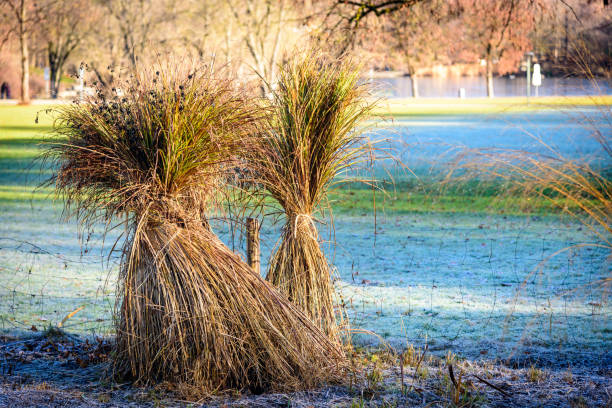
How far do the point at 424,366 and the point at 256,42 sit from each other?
34.5m

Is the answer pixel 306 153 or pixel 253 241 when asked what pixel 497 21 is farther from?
pixel 253 241

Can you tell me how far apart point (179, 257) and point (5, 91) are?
57909mm

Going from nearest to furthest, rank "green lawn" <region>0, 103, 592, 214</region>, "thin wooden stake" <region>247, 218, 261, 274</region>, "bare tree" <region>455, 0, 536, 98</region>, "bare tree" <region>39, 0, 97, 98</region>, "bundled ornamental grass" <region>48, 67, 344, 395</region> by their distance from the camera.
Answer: "bundled ornamental grass" <region>48, 67, 344, 395</region>
"thin wooden stake" <region>247, 218, 261, 274</region>
"bare tree" <region>455, 0, 536, 98</region>
"green lawn" <region>0, 103, 592, 214</region>
"bare tree" <region>39, 0, 97, 98</region>

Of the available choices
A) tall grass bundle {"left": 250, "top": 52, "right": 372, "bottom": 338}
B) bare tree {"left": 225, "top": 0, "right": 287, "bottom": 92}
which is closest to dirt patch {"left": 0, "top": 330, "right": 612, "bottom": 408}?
tall grass bundle {"left": 250, "top": 52, "right": 372, "bottom": 338}

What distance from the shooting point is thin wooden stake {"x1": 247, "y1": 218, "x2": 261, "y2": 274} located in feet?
15.0

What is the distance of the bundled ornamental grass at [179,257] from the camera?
3.72 meters

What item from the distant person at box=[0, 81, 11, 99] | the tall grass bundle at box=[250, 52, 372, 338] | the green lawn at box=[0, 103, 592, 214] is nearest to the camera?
the tall grass bundle at box=[250, 52, 372, 338]

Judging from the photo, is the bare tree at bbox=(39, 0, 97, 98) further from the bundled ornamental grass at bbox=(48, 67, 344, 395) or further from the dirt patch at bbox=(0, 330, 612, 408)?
the bundled ornamental grass at bbox=(48, 67, 344, 395)

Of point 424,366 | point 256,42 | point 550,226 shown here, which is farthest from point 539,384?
point 256,42

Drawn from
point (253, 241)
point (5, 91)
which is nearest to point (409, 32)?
point (253, 241)

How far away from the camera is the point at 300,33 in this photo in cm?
3762

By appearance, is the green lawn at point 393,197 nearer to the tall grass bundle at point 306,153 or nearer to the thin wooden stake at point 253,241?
the thin wooden stake at point 253,241

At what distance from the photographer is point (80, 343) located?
498 centimetres

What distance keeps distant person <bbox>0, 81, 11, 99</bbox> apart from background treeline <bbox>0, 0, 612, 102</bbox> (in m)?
0.47
